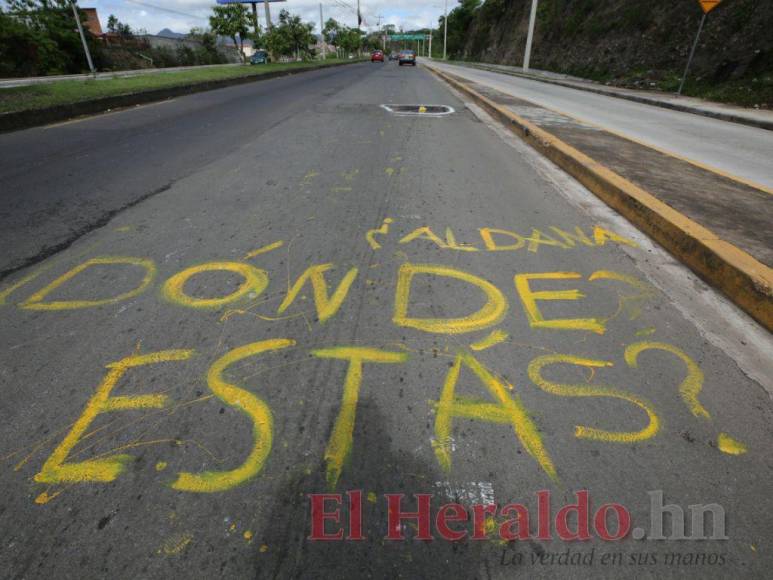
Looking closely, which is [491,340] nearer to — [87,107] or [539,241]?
[539,241]

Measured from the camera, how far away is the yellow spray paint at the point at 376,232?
9.90ft

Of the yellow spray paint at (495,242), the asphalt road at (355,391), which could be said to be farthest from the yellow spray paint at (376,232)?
the yellow spray paint at (495,242)

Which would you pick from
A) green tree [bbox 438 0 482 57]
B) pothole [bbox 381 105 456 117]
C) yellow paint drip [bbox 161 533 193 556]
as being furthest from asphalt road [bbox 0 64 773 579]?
green tree [bbox 438 0 482 57]

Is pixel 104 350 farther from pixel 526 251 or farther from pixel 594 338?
pixel 526 251

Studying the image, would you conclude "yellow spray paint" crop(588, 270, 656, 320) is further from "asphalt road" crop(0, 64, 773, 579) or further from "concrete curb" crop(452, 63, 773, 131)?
"concrete curb" crop(452, 63, 773, 131)

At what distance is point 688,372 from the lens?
187 cm

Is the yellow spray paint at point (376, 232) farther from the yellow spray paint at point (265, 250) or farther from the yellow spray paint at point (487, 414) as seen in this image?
the yellow spray paint at point (487, 414)

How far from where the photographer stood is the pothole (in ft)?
30.2

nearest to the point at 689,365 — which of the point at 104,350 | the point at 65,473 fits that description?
the point at 65,473

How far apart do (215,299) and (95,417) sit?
87cm

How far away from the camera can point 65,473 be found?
136cm

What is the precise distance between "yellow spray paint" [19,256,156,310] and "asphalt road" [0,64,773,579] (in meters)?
0.02

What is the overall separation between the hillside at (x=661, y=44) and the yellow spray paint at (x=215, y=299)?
15893 mm

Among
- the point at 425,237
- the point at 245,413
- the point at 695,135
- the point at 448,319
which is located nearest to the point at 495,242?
the point at 425,237
